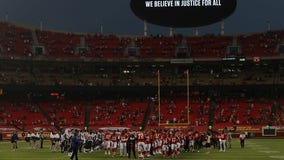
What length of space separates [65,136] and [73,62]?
34.5m

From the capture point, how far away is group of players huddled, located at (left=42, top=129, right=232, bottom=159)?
29911 millimetres

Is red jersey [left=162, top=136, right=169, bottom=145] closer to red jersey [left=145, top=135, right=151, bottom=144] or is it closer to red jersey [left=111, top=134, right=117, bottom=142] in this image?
red jersey [left=145, top=135, right=151, bottom=144]

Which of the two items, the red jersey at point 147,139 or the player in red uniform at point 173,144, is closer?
the red jersey at point 147,139

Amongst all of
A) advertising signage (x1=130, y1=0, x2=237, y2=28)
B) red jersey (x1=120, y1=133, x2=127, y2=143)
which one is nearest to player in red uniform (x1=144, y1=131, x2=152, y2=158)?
red jersey (x1=120, y1=133, x2=127, y2=143)

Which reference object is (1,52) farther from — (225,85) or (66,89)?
(225,85)

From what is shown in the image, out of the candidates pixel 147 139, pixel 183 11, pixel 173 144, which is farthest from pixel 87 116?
pixel 147 139

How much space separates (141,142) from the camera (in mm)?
28453

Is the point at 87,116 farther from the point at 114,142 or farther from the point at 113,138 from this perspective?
the point at 114,142

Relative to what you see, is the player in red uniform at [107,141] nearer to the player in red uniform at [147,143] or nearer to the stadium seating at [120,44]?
the player in red uniform at [147,143]

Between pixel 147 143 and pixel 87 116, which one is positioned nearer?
pixel 147 143

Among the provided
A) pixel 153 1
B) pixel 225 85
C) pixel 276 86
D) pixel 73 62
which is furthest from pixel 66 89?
pixel 276 86

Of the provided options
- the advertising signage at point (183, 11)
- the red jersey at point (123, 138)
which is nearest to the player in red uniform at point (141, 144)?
the red jersey at point (123, 138)

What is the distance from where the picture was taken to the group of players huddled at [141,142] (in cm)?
2991

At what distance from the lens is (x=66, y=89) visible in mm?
68375
